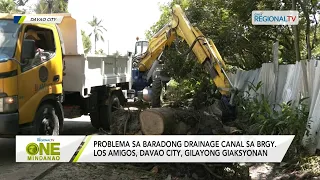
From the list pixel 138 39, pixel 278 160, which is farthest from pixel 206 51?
pixel 138 39

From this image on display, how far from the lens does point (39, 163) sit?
570 cm

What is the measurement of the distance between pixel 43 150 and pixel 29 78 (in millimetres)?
1308

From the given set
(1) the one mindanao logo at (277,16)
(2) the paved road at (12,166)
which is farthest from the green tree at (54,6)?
(1) the one mindanao logo at (277,16)

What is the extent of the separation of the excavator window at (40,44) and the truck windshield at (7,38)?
0.71 feet

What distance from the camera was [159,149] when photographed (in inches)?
204

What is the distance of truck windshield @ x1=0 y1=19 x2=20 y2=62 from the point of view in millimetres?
5448

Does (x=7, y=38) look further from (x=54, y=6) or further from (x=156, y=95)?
(x=54, y=6)

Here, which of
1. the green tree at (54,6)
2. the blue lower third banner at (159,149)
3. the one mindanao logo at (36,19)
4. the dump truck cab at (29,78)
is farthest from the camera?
the green tree at (54,6)

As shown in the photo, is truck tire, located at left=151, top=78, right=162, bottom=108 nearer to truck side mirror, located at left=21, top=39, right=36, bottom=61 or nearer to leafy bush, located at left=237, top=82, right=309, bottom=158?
leafy bush, located at left=237, top=82, right=309, bottom=158

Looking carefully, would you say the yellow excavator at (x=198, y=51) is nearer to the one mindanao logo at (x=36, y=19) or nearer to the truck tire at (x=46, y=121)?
the truck tire at (x=46, y=121)

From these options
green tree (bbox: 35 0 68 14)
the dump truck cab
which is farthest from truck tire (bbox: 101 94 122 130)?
green tree (bbox: 35 0 68 14)

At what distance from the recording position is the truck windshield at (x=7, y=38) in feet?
17.9

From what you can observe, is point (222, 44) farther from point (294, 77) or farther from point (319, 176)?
point (319, 176)

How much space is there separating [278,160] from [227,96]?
8.16ft
